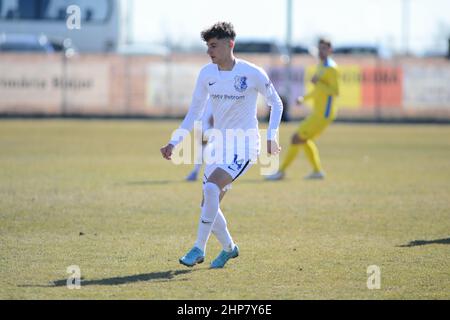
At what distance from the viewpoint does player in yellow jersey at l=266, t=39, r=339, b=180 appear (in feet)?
57.5

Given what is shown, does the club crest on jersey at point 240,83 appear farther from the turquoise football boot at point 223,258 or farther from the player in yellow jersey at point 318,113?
the player in yellow jersey at point 318,113

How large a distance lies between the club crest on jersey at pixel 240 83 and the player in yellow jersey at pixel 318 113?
26.9ft

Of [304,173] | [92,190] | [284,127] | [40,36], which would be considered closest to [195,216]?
[92,190]

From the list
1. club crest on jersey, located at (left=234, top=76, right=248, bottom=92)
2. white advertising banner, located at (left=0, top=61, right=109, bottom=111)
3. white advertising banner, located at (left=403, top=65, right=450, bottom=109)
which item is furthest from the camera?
white advertising banner, located at (left=403, top=65, right=450, bottom=109)

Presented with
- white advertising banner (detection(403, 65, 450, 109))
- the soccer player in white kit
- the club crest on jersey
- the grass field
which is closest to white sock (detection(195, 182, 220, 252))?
the soccer player in white kit

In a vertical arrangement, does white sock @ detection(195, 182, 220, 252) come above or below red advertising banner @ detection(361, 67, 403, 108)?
below

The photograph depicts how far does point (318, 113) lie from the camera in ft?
58.7

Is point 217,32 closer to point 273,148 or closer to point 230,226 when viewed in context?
point 273,148

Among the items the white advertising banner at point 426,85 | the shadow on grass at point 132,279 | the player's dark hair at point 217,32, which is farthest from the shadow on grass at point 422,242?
the white advertising banner at point 426,85

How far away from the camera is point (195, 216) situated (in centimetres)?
1293

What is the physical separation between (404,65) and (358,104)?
226 centimetres

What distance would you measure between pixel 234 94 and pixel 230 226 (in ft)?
10.5

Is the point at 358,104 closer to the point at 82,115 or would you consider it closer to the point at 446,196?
the point at 82,115

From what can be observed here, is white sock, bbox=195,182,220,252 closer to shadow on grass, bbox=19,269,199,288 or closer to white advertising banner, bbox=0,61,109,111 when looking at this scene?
shadow on grass, bbox=19,269,199,288
